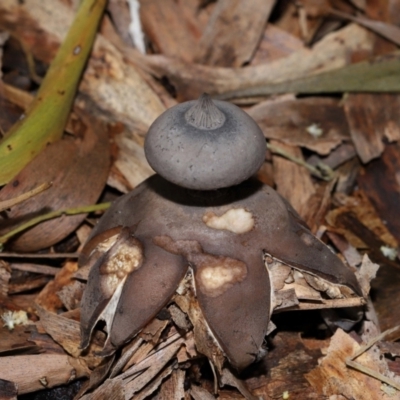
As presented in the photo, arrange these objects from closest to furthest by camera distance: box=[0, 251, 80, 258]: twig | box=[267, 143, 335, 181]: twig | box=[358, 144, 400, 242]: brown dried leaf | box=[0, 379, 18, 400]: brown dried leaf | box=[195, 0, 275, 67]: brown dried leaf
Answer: box=[0, 379, 18, 400]: brown dried leaf
box=[0, 251, 80, 258]: twig
box=[358, 144, 400, 242]: brown dried leaf
box=[267, 143, 335, 181]: twig
box=[195, 0, 275, 67]: brown dried leaf

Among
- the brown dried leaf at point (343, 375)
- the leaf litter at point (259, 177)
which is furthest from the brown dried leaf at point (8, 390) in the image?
the brown dried leaf at point (343, 375)

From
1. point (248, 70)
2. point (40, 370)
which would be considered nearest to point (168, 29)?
point (248, 70)

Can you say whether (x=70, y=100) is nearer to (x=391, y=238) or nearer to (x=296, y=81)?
(x=296, y=81)

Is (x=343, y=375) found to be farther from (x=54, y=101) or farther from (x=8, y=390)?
(x=54, y=101)

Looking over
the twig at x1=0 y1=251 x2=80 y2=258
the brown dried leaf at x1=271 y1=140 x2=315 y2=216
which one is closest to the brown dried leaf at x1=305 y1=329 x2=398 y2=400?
the brown dried leaf at x1=271 y1=140 x2=315 y2=216

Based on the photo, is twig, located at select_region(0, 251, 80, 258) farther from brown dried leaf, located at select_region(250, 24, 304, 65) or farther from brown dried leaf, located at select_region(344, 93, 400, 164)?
brown dried leaf, located at select_region(250, 24, 304, 65)

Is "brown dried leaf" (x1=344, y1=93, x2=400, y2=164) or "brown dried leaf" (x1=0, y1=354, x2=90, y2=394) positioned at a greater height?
"brown dried leaf" (x1=344, y1=93, x2=400, y2=164)
